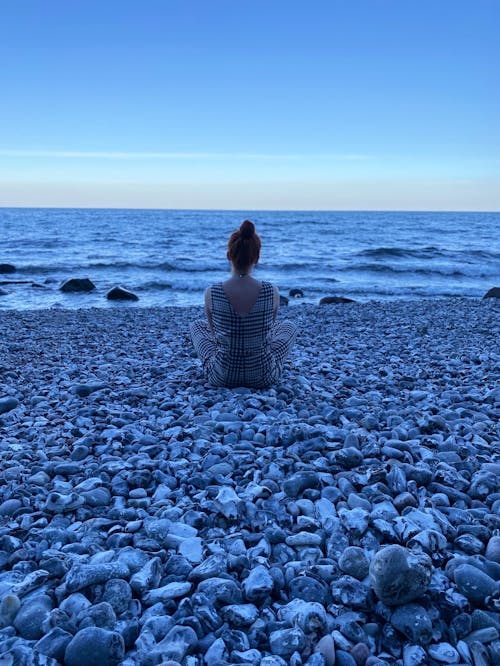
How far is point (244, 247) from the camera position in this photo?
4.51 meters

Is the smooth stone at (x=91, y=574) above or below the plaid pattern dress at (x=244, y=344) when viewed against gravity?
below

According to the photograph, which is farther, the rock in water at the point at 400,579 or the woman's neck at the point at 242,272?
the woman's neck at the point at 242,272

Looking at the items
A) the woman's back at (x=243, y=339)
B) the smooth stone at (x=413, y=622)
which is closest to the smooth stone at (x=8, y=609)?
the smooth stone at (x=413, y=622)

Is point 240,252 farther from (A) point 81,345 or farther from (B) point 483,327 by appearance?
(B) point 483,327

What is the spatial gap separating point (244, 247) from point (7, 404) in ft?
8.08

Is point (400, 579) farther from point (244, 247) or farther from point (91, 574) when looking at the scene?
point (244, 247)

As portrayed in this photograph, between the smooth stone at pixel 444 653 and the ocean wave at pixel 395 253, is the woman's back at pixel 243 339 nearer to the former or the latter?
the smooth stone at pixel 444 653

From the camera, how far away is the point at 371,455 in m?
3.42

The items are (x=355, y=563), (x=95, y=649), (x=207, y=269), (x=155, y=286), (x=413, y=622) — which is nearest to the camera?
(x=95, y=649)

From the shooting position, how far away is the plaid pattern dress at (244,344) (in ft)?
15.4

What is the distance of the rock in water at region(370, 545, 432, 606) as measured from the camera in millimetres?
2045

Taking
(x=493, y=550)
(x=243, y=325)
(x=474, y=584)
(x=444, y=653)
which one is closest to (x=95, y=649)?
(x=444, y=653)

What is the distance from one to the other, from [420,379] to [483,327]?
4.18 metres

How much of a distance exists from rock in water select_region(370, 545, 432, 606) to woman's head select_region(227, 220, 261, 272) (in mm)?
2944
